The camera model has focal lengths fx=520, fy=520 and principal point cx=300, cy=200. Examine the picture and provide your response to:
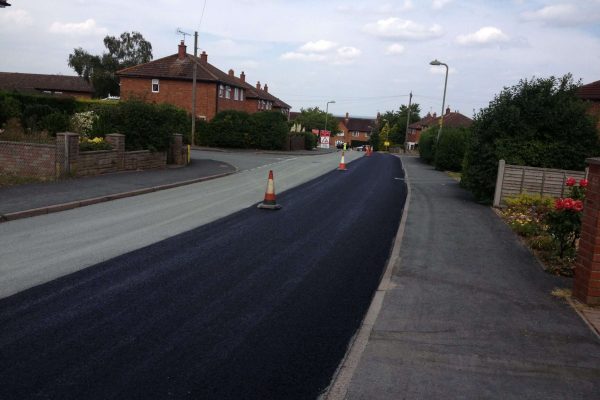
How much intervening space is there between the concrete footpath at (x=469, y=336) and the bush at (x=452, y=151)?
21.9 meters

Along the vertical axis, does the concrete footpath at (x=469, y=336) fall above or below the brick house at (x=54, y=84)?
below

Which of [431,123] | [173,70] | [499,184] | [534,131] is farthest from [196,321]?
[431,123]

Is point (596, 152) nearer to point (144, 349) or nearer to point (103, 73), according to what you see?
point (144, 349)

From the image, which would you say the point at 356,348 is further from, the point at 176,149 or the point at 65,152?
the point at 176,149

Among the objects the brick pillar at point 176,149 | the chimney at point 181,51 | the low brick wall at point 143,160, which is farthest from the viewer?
the chimney at point 181,51

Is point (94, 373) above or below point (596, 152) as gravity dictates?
below

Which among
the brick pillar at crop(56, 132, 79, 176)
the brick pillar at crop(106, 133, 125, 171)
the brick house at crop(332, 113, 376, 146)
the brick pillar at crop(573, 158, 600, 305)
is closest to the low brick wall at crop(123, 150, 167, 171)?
the brick pillar at crop(106, 133, 125, 171)

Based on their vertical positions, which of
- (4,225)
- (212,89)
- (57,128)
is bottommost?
(4,225)

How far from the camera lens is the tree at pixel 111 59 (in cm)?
6631

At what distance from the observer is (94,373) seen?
4016 millimetres

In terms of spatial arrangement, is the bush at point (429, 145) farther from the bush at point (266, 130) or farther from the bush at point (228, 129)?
the bush at point (228, 129)

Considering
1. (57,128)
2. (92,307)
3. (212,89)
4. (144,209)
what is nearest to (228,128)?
(212,89)

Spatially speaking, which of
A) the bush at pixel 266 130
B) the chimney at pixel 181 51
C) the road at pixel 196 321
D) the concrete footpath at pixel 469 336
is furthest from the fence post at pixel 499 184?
the chimney at pixel 181 51

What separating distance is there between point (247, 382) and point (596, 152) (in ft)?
47.0
